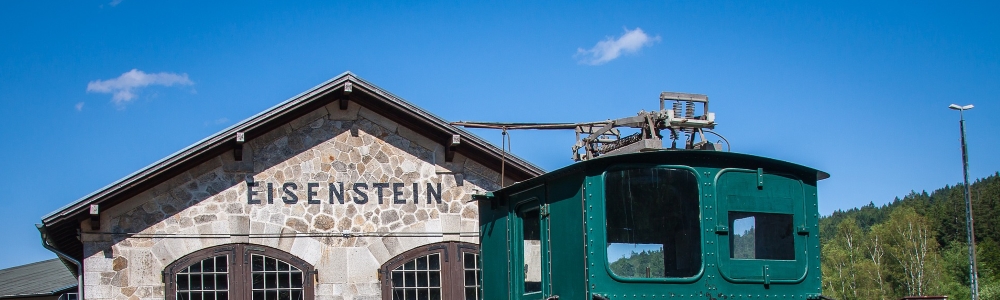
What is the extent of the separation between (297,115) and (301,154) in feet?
1.81

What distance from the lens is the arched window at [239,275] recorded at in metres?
14.2

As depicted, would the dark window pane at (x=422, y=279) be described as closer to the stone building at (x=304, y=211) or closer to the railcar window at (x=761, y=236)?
the stone building at (x=304, y=211)

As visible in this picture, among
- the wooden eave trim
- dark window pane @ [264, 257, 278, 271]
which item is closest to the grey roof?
the wooden eave trim

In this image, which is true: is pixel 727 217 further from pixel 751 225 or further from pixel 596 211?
pixel 596 211

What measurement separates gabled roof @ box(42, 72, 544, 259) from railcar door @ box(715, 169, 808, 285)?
21.5 ft

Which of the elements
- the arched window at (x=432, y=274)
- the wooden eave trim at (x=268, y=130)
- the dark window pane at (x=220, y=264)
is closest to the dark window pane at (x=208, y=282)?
the dark window pane at (x=220, y=264)

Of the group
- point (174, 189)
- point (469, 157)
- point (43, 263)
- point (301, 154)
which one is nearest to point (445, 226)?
point (469, 157)

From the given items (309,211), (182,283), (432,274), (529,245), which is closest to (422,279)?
(432,274)

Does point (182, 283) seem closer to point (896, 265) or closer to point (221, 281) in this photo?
point (221, 281)

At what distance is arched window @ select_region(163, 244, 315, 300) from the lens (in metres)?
14.2

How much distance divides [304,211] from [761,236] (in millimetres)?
7808

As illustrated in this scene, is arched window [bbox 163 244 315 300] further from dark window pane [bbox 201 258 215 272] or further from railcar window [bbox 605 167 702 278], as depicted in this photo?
railcar window [bbox 605 167 702 278]

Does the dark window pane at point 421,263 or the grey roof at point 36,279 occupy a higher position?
the dark window pane at point 421,263

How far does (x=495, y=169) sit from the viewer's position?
15.8 metres
